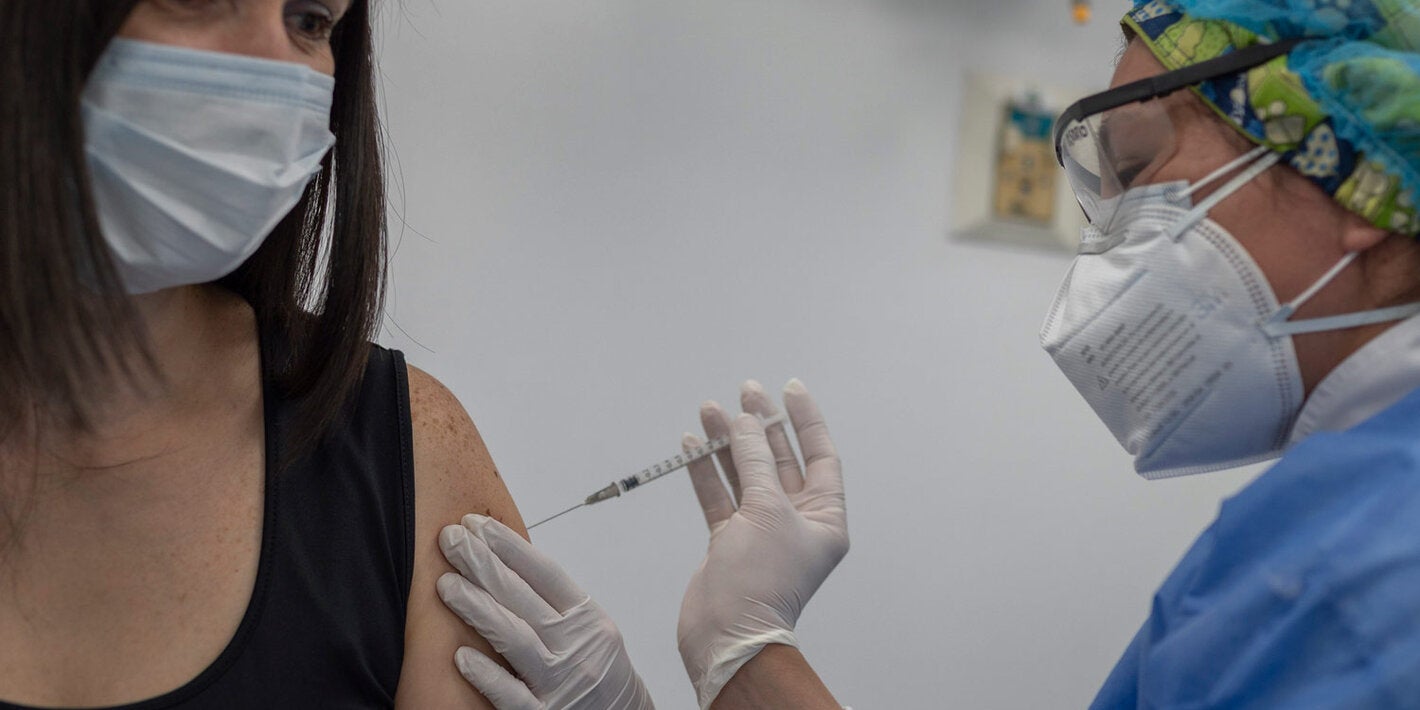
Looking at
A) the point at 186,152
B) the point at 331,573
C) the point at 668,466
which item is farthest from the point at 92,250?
the point at 668,466

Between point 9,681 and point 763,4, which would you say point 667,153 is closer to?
point 763,4

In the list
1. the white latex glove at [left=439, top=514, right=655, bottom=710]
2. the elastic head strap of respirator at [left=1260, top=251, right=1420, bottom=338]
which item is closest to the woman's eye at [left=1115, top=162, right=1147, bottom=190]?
the elastic head strap of respirator at [left=1260, top=251, right=1420, bottom=338]

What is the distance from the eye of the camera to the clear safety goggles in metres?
1.08

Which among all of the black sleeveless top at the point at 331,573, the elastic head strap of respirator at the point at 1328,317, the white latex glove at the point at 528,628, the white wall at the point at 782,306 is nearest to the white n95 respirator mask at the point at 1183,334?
the elastic head strap of respirator at the point at 1328,317

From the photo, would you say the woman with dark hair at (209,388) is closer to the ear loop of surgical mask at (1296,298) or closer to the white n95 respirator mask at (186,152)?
the white n95 respirator mask at (186,152)

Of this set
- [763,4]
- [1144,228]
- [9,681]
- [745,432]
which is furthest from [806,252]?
[9,681]

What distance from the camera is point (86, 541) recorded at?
105 centimetres

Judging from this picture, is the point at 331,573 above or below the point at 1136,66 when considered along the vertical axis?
below

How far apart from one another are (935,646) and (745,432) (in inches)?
65.9

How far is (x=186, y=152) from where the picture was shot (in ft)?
3.13

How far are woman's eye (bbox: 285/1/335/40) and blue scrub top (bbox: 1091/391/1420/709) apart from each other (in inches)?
37.8

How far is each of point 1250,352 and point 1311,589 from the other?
0.28m

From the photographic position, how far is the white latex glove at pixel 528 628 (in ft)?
3.97

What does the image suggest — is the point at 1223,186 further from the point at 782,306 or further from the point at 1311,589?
the point at 782,306
